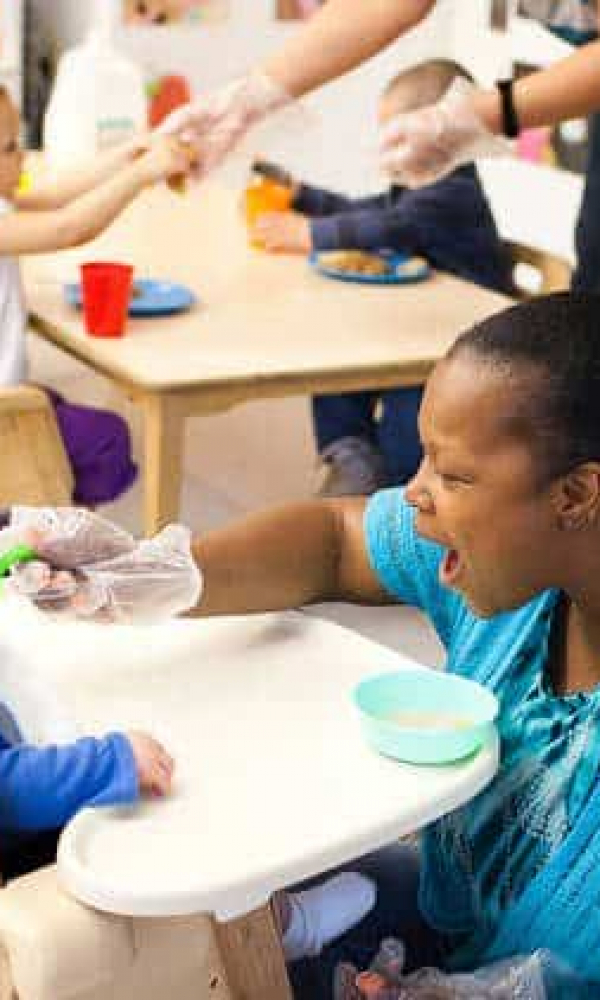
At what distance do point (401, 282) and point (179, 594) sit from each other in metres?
1.76

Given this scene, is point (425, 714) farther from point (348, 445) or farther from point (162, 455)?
point (348, 445)

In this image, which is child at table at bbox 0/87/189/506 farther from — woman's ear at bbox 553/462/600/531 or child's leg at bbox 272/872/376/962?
woman's ear at bbox 553/462/600/531

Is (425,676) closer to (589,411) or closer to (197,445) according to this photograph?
(589,411)

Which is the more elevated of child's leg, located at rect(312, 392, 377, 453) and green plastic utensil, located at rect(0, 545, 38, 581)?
green plastic utensil, located at rect(0, 545, 38, 581)

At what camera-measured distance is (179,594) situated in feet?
4.83

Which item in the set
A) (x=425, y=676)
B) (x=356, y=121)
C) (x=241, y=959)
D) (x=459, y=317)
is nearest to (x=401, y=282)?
(x=459, y=317)

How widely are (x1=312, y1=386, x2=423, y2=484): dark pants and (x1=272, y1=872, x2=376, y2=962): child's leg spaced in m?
1.90

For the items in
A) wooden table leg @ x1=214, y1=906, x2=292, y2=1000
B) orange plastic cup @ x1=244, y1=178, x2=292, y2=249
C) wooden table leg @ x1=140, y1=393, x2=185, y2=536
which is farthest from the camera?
orange plastic cup @ x1=244, y1=178, x2=292, y2=249

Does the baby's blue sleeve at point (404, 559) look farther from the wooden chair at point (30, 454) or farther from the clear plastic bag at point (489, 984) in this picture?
the wooden chair at point (30, 454)

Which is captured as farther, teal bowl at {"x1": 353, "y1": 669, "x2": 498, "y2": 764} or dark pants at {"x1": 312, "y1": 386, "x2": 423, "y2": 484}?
dark pants at {"x1": 312, "y1": 386, "x2": 423, "y2": 484}

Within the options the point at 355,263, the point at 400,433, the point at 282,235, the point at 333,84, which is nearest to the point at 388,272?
the point at 355,263

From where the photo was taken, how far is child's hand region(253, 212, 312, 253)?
3.26 meters

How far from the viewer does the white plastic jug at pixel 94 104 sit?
4.05m

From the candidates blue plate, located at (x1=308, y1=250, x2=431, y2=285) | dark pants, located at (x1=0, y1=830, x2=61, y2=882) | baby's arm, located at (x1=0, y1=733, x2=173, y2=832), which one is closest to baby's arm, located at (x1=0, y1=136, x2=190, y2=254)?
blue plate, located at (x1=308, y1=250, x2=431, y2=285)
